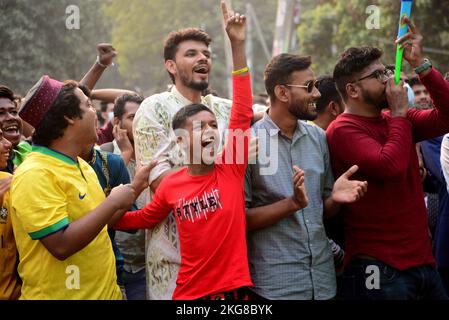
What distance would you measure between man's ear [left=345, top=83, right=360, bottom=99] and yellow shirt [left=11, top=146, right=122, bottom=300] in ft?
5.46

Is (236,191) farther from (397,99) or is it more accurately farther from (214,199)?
(397,99)

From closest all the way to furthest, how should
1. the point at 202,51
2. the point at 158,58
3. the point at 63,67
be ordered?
1. the point at 202,51
2. the point at 63,67
3. the point at 158,58

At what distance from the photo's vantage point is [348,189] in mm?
3621

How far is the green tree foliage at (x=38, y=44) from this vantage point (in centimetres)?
1705

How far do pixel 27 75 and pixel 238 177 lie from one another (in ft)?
53.2

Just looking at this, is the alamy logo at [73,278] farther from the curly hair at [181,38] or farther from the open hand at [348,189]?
the curly hair at [181,38]

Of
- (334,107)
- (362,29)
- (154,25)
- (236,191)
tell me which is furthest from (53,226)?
(154,25)

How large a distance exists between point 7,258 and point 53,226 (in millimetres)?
614

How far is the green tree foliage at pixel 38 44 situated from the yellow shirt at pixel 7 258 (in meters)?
11.4

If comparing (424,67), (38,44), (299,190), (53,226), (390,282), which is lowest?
(390,282)
